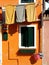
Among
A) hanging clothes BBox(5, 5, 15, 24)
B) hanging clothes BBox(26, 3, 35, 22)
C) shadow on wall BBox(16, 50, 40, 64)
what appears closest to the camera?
hanging clothes BBox(26, 3, 35, 22)

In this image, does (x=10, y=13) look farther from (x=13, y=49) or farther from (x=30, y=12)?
(x=13, y=49)

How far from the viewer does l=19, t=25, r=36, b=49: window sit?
13492 mm

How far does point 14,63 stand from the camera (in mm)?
13656

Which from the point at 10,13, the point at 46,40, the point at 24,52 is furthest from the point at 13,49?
the point at 10,13

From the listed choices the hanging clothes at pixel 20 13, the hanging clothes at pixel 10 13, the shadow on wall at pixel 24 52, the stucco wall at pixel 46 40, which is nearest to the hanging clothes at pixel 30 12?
the hanging clothes at pixel 20 13

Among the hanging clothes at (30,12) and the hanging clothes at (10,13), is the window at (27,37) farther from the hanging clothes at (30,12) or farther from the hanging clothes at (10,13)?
the hanging clothes at (10,13)

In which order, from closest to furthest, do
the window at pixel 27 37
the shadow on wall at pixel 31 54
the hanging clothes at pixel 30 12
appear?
the hanging clothes at pixel 30 12
the shadow on wall at pixel 31 54
the window at pixel 27 37

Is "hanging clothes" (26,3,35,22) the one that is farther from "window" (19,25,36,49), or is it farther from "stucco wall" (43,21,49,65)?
"stucco wall" (43,21,49,65)

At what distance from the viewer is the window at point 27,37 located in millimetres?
13492

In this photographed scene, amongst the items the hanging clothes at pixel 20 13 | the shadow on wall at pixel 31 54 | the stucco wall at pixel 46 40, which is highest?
the hanging clothes at pixel 20 13

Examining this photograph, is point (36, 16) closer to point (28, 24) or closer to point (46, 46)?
point (28, 24)

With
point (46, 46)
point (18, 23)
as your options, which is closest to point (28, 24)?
point (18, 23)

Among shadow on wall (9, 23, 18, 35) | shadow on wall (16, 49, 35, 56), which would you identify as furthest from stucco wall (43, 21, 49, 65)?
shadow on wall (9, 23, 18, 35)

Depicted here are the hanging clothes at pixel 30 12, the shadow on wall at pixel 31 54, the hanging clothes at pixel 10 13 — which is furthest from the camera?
the shadow on wall at pixel 31 54
